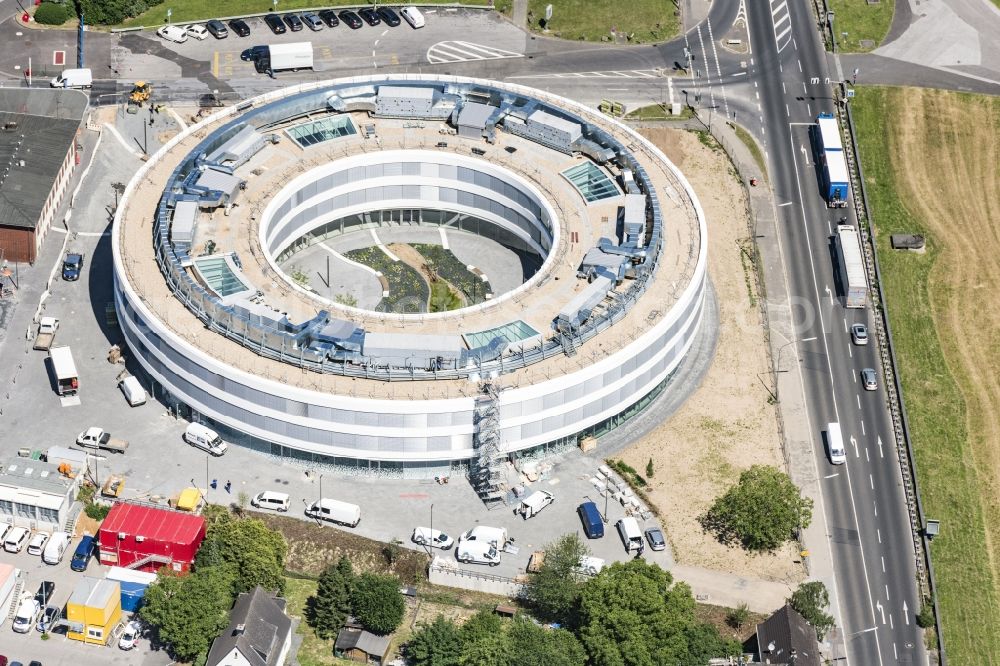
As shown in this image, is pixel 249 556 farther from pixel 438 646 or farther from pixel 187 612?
pixel 438 646

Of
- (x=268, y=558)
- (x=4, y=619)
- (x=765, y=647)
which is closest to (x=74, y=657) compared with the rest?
(x=4, y=619)

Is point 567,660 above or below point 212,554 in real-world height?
below

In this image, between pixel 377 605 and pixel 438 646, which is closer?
pixel 438 646

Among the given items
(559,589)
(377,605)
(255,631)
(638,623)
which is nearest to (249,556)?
(255,631)

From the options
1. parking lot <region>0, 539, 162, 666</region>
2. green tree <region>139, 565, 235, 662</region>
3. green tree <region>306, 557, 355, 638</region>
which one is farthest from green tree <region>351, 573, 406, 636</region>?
parking lot <region>0, 539, 162, 666</region>

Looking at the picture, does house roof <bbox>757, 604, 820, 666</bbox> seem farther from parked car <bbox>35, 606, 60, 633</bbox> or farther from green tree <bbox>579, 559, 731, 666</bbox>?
parked car <bbox>35, 606, 60, 633</bbox>

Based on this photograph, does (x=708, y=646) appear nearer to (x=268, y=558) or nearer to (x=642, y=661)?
(x=642, y=661)
